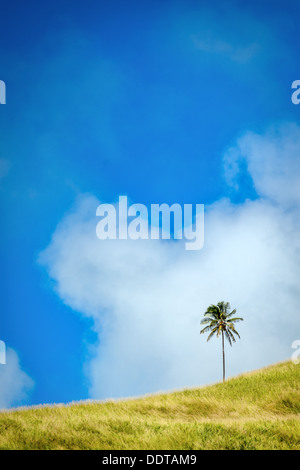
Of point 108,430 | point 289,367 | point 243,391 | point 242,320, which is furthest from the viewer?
point 242,320

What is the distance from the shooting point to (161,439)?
14906 mm

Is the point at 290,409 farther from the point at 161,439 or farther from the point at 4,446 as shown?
the point at 4,446

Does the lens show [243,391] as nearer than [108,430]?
No

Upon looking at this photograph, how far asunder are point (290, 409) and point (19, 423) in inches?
832

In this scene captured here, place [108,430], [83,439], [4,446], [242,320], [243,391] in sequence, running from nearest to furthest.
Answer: [4,446] < [83,439] < [108,430] < [243,391] < [242,320]

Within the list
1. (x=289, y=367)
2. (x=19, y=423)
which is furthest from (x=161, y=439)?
(x=289, y=367)

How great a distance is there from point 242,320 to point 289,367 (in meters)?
24.4

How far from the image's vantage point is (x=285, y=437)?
51.4 feet
